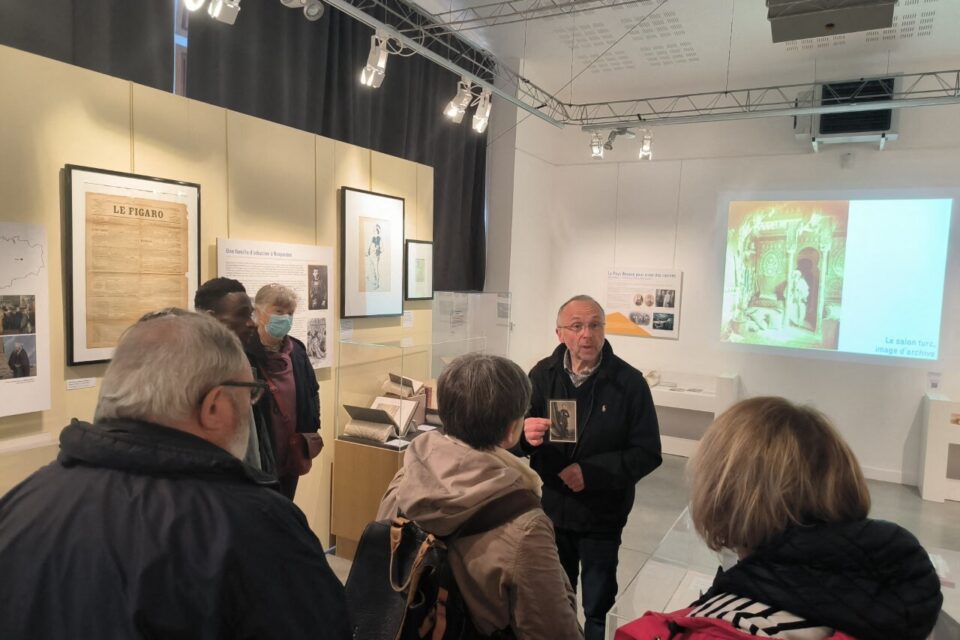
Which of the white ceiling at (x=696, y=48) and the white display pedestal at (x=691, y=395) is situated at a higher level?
the white ceiling at (x=696, y=48)

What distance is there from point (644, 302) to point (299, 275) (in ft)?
13.8

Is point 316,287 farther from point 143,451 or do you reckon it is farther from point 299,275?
point 143,451

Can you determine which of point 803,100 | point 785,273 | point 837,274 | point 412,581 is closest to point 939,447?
point 837,274

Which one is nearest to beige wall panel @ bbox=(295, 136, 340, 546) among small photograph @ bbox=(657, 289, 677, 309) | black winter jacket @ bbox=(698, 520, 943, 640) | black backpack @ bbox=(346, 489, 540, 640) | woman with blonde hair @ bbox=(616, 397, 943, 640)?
black backpack @ bbox=(346, 489, 540, 640)

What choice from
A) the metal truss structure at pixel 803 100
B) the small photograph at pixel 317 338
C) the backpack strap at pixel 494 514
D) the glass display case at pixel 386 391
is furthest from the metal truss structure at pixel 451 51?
the backpack strap at pixel 494 514

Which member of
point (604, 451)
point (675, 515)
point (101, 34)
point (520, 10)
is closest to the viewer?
point (604, 451)

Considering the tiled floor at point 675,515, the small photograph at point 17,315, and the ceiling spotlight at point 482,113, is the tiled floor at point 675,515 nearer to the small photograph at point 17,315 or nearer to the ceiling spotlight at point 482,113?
the small photograph at point 17,315

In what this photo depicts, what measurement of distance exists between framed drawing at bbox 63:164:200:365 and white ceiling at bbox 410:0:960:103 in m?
2.96

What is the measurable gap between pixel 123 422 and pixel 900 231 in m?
6.29

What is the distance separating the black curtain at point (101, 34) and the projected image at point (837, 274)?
5122mm

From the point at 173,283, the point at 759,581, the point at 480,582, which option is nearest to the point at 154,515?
the point at 480,582

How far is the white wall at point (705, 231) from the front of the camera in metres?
5.42

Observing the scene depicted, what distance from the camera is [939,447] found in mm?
5027

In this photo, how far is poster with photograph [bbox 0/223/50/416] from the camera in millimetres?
2189
